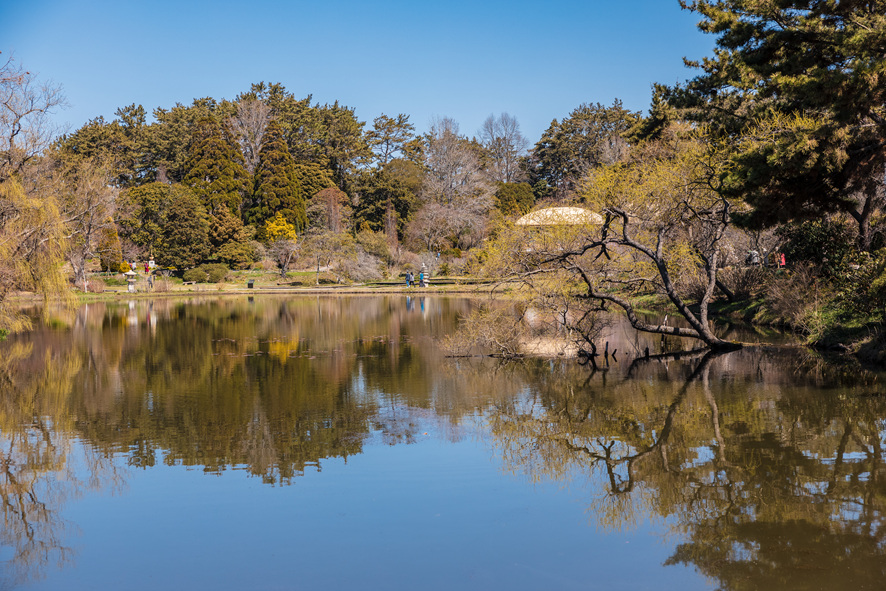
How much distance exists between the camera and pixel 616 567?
6457mm

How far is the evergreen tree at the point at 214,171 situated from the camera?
60594mm

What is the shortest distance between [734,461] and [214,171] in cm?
5861

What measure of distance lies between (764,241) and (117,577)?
28.0 meters

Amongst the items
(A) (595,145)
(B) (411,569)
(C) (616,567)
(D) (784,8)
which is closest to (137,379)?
(B) (411,569)

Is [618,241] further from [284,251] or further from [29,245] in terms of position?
[284,251]

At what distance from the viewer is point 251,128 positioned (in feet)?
227

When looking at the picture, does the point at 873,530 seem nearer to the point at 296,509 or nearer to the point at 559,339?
the point at 296,509

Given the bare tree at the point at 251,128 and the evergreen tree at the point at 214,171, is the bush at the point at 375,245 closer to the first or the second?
the evergreen tree at the point at 214,171

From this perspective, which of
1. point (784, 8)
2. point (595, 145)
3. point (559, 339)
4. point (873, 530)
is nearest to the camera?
point (873, 530)

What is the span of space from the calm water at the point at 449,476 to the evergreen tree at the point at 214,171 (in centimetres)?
4540

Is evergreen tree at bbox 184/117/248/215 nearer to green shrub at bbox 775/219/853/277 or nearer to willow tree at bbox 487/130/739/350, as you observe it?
willow tree at bbox 487/130/739/350

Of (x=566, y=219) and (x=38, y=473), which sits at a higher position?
(x=566, y=219)

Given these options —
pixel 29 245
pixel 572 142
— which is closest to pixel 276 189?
pixel 572 142

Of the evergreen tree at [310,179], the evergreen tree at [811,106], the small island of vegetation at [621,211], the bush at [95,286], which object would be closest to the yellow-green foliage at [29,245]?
the small island of vegetation at [621,211]
